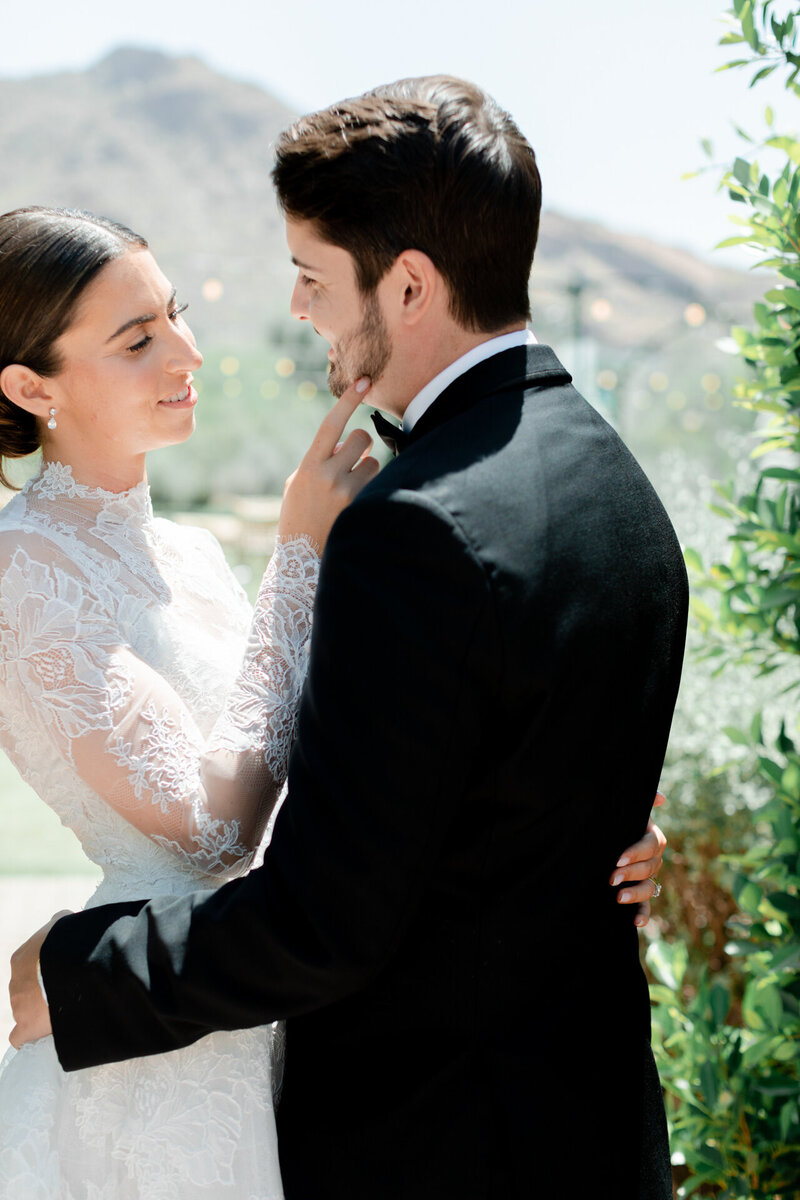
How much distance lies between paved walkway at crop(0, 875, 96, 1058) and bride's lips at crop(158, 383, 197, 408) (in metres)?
3.96

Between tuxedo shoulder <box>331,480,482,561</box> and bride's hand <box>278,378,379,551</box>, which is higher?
tuxedo shoulder <box>331,480,482,561</box>

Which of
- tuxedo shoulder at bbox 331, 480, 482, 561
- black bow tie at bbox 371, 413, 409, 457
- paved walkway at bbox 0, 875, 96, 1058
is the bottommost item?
paved walkway at bbox 0, 875, 96, 1058

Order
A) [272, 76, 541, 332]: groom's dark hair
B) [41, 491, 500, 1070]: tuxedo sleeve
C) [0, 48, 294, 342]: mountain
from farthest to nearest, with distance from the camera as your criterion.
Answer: [0, 48, 294, 342]: mountain < [272, 76, 541, 332]: groom's dark hair < [41, 491, 500, 1070]: tuxedo sleeve

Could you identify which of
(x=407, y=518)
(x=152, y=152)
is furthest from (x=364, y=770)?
(x=152, y=152)

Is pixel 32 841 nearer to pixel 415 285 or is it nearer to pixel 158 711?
pixel 158 711

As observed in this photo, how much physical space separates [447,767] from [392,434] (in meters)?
0.53

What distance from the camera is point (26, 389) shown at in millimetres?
1856

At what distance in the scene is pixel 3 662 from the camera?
5.31 feet

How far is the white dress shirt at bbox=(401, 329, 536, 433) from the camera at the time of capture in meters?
1.38

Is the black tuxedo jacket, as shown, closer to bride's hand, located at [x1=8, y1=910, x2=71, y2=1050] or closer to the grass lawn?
bride's hand, located at [x1=8, y1=910, x2=71, y2=1050]

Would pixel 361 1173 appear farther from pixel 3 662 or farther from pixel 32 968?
pixel 3 662

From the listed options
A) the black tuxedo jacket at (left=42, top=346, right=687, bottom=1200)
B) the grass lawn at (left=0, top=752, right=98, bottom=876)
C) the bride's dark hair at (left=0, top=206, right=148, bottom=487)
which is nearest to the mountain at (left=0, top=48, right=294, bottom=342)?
the grass lawn at (left=0, top=752, right=98, bottom=876)

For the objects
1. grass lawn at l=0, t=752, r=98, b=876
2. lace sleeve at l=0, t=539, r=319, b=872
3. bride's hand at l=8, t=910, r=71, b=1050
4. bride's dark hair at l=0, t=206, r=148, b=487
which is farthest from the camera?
grass lawn at l=0, t=752, r=98, b=876

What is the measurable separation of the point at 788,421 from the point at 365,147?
1.16 m
